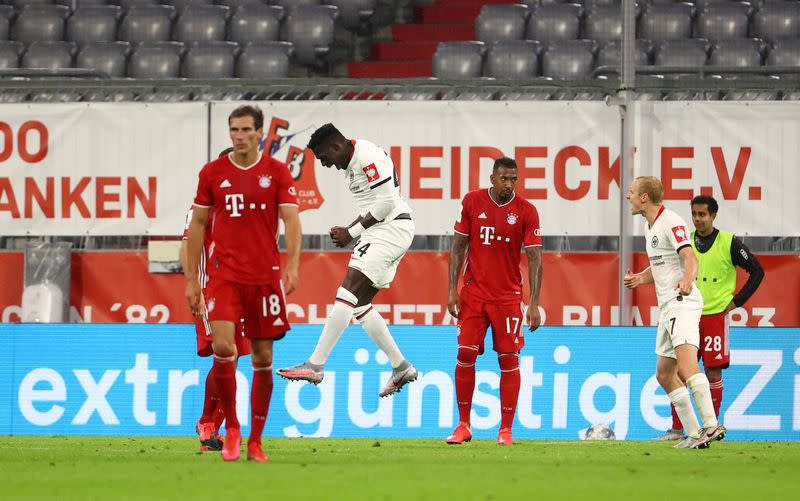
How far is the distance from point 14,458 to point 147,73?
10.4 metres

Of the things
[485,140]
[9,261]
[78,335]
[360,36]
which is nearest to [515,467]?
[78,335]

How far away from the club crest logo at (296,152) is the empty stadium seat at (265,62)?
328 centimetres

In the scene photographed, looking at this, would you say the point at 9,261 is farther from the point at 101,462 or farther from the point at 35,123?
the point at 101,462

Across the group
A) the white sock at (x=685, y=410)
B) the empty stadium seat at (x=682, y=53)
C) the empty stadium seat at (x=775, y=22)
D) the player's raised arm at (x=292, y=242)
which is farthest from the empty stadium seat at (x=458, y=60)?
the player's raised arm at (x=292, y=242)

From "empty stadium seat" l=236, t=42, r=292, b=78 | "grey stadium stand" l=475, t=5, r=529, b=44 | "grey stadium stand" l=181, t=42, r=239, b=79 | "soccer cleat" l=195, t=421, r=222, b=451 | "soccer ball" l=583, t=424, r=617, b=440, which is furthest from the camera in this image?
"grey stadium stand" l=475, t=5, r=529, b=44

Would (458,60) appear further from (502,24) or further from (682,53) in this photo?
(682,53)

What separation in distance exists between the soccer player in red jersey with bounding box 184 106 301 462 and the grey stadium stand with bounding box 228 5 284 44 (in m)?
11.2

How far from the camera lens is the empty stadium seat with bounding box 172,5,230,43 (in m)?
19.1

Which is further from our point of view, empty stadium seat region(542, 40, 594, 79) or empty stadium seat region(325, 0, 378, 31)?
empty stadium seat region(325, 0, 378, 31)

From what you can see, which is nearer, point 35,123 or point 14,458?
point 14,458

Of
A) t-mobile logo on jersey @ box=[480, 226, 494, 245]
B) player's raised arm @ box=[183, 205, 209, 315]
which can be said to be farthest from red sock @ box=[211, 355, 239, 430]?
t-mobile logo on jersey @ box=[480, 226, 494, 245]

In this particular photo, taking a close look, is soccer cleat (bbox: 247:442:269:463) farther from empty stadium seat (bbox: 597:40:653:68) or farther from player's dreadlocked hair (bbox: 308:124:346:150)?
empty stadium seat (bbox: 597:40:653:68)

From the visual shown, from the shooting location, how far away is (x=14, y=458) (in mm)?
8375

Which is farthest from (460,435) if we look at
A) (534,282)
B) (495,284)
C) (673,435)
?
(673,435)
